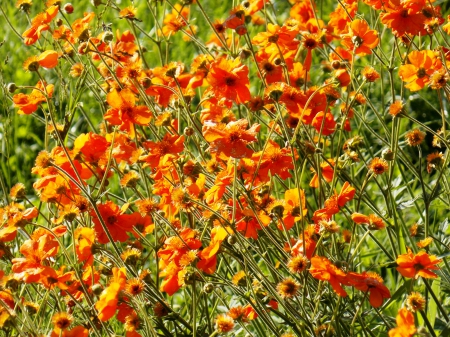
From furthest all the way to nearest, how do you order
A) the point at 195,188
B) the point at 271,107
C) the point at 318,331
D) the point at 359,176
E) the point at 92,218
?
the point at 359,176 → the point at 271,107 → the point at 92,218 → the point at 195,188 → the point at 318,331

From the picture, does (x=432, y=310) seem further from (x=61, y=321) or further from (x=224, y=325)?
(x=61, y=321)

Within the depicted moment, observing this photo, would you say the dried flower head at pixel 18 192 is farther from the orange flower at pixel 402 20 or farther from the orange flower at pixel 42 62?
the orange flower at pixel 402 20

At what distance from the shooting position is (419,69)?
2.07 meters

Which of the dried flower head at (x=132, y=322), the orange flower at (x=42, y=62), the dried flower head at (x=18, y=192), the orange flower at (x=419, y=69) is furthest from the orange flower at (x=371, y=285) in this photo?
the orange flower at (x=42, y=62)

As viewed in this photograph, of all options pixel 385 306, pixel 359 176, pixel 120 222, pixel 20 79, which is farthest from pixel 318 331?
pixel 20 79

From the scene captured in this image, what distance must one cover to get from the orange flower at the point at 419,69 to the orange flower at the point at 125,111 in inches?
23.2

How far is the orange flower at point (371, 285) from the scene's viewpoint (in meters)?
1.67

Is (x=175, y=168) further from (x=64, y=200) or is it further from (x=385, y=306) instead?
(x=385, y=306)

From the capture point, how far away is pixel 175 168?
2.08m

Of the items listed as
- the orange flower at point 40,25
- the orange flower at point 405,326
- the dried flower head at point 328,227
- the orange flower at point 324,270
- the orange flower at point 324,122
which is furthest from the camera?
the orange flower at point 40,25

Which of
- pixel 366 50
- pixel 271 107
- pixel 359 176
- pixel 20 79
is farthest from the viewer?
pixel 20 79

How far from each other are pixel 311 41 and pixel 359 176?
1.02 meters

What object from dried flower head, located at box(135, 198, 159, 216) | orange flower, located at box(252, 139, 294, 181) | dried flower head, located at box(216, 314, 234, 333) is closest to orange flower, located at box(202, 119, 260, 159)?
orange flower, located at box(252, 139, 294, 181)

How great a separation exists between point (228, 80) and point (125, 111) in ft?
0.77
